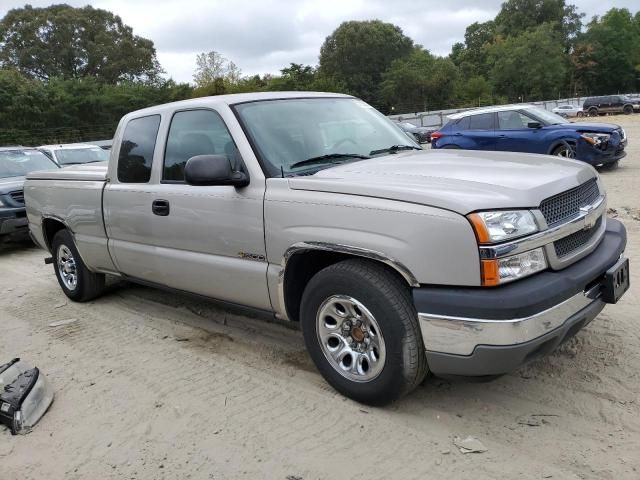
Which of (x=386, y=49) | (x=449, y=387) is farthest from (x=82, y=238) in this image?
(x=386, y=49)

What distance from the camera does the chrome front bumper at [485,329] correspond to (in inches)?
104

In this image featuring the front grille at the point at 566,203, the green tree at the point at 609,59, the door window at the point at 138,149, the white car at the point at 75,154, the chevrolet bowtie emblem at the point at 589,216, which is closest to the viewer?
the front grille at the point at 566,203

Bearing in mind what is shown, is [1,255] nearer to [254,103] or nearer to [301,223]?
[254,103]

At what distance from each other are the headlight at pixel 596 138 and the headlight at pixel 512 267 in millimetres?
10099

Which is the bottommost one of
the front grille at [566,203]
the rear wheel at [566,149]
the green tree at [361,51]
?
the rear wheel at [566,149]

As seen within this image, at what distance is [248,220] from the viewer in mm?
3598

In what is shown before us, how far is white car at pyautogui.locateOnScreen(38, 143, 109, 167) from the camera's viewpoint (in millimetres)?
12453

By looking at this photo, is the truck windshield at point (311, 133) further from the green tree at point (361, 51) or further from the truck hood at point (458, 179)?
the green tree at point (361, 51)

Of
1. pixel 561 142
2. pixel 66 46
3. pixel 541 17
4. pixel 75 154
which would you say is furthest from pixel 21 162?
pixel 541 17

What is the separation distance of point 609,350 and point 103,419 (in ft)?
10.7

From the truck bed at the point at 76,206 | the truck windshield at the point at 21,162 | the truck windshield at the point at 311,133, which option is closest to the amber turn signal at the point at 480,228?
the truck windshield at the point at 311,133

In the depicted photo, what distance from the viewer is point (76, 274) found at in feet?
18.7

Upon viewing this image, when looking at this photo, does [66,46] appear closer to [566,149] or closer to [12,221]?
[12,221]

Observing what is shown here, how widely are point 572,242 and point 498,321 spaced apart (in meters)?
0.78
